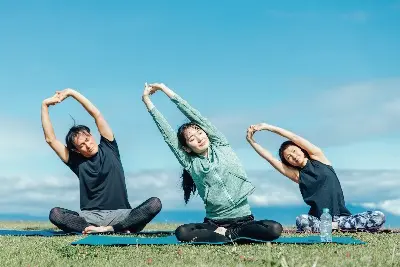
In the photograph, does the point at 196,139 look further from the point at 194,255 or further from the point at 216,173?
the point at 194,255

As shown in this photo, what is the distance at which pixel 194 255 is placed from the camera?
6.95 m

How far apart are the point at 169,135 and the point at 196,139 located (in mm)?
523

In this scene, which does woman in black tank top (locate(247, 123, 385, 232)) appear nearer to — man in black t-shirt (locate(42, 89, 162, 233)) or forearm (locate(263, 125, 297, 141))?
forearm (locate(263, 125, 297, 141))

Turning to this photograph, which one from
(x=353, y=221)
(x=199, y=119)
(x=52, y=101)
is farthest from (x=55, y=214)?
(x=353, y=221)

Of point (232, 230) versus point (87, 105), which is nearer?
point (232, 230)

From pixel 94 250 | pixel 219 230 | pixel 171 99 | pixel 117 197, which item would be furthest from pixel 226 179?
pixel 117 197

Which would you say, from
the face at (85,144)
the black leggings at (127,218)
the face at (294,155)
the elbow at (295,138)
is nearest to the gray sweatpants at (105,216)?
the black leggings at (127,218)

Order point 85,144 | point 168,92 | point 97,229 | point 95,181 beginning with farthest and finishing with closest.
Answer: point 95,181
point 85,144
point 97,229
point 168,92

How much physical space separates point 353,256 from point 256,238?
1643 mm

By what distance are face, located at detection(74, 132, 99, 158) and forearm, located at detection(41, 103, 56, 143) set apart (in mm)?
531

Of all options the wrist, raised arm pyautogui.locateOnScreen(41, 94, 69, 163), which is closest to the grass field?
raised arm pyautogui.locateOnScreen(41, 94, 69, 163)

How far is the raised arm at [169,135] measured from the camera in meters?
8.80

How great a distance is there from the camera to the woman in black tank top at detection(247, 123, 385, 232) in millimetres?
11266

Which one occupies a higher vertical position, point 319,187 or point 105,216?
point 319,187
